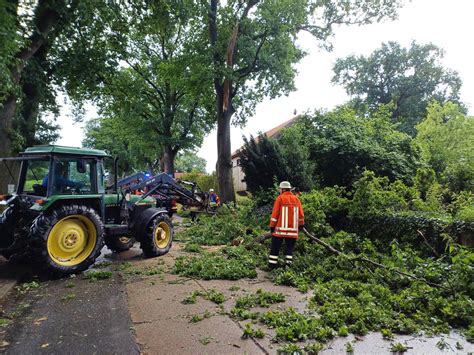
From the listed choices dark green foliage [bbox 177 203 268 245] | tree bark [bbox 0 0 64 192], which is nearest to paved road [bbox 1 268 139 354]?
dark green foliage [bbox 177 203 268 245]

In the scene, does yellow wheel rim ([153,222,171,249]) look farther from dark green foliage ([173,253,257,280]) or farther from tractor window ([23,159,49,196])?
tractor window ([23,159,49,196])

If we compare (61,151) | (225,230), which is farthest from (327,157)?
(61,151)

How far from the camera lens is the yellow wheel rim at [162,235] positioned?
836cm

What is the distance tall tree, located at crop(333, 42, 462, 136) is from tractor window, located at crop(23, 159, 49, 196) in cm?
3568

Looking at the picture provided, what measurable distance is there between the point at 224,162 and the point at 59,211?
1239cm

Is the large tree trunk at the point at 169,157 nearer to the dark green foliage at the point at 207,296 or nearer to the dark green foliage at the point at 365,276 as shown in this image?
the dark green foliage at the point at 365,276

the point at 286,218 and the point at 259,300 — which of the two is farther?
the point at 286,218

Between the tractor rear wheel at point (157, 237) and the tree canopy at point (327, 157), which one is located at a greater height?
the tree canopy at point (327, 157)

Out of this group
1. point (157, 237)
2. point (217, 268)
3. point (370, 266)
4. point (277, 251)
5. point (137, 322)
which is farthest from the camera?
point (157, 237)

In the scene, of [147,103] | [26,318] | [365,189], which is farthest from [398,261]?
[147,103]

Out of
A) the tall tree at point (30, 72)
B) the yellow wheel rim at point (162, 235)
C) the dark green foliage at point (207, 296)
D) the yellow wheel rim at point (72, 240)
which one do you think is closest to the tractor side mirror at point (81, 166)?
the yellow wheel rim at point (72, 240)

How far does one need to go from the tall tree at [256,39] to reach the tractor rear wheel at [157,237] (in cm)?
952

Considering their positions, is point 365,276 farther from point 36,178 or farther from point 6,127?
point 6,127

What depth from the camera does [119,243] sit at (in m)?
8.77
